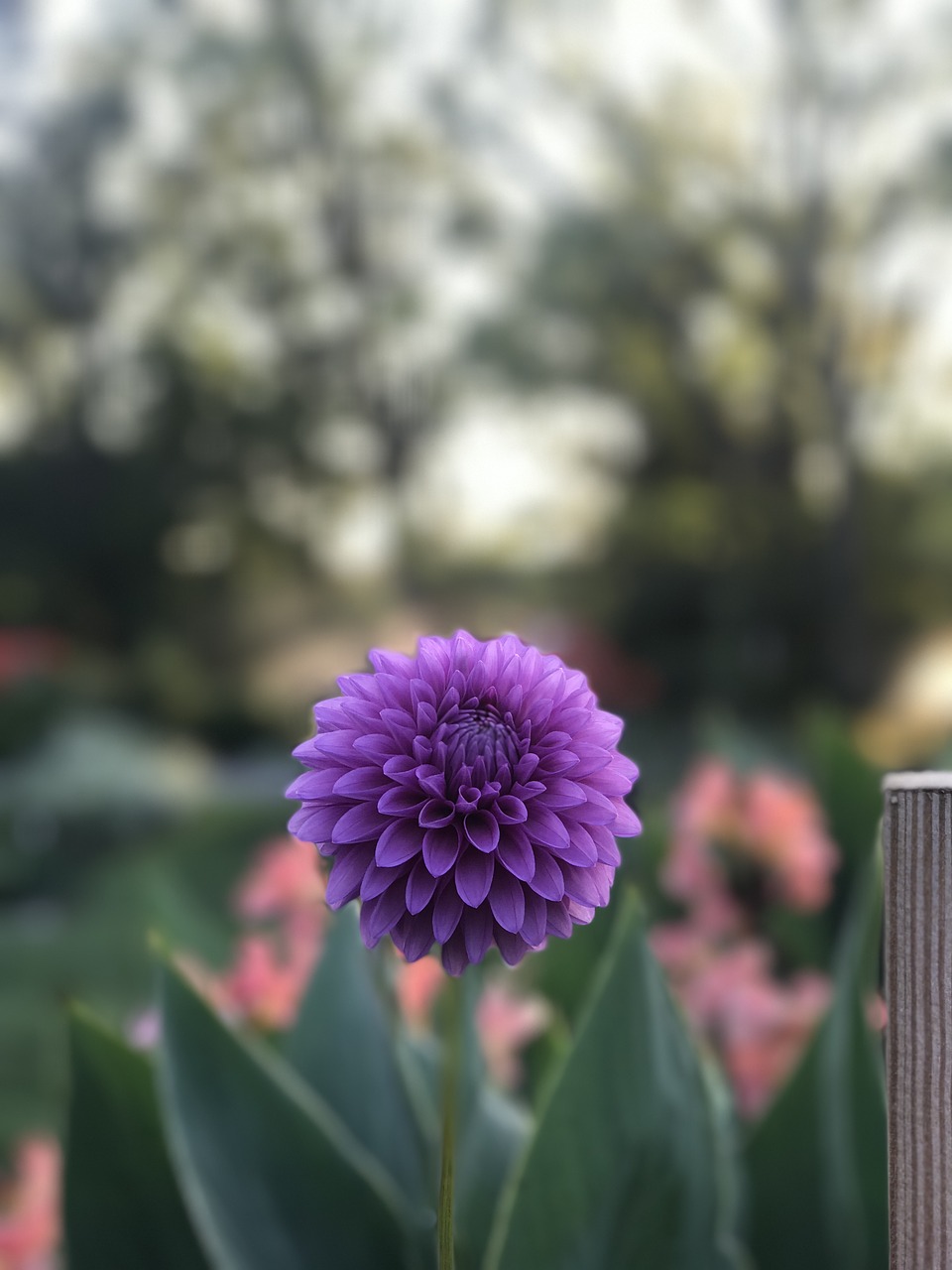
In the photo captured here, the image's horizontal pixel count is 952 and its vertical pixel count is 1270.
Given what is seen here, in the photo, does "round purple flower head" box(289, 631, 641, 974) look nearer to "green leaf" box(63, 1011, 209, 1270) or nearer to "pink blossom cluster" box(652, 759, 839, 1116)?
"green leaf" box(63, 1011, 209, 1270)

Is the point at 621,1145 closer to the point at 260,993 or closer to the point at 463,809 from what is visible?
the point at 463,809

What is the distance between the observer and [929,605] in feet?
13.3

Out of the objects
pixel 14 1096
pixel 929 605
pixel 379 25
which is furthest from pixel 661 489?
pixel 14 1096

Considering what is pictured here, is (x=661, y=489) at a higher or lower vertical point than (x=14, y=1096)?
higher

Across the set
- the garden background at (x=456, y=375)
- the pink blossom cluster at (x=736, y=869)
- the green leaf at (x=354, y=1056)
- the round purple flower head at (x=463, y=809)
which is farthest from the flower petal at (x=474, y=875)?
the garden background at (x=456, y=375)

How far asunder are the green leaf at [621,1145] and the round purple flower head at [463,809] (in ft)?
0.72

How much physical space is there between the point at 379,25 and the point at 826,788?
3634mm

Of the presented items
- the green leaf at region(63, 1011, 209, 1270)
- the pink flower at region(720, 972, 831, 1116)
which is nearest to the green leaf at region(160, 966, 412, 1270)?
the green leaf at region(63, 1011, 209, 1270)

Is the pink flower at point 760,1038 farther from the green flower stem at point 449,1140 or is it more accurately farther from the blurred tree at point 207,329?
the blurred tree at point 207,329

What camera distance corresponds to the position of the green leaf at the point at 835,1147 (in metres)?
0.55

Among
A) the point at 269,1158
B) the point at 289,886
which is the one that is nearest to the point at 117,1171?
the point at 269,1158

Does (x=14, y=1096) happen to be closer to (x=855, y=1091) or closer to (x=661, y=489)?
(x=855, y=1091)

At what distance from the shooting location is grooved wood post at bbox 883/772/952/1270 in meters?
0.25

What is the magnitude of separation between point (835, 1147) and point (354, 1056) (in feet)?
0.74
